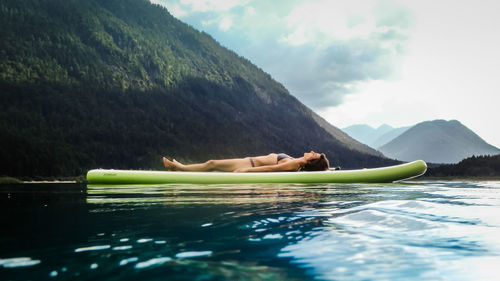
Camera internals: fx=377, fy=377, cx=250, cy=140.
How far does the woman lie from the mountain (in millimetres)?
71106

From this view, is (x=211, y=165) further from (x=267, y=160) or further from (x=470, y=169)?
(x=470, y=169)

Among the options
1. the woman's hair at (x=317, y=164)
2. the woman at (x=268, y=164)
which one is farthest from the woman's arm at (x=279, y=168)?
the woman's hair at (x=317, y=164)

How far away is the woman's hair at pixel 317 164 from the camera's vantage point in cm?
931

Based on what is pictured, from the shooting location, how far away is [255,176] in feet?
27.9

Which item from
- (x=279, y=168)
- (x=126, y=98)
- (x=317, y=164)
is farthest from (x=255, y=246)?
(x=126, y=98)

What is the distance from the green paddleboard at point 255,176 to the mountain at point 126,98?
70300 millimetres

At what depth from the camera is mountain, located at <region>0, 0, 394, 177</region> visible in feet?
303

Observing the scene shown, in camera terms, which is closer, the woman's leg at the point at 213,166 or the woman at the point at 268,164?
the woman at the point at 268,164

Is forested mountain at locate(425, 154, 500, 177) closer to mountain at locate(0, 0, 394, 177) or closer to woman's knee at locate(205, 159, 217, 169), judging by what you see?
woman's knee at locate(205, 159, 217, 169)

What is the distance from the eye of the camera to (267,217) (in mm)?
3586

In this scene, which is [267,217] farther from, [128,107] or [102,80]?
[102,80]

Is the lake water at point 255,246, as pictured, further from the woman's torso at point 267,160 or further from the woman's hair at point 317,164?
the woman's torso at point 267,160

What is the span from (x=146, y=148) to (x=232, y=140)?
2904 cm

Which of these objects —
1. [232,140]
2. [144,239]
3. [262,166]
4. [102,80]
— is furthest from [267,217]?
[102,80]
